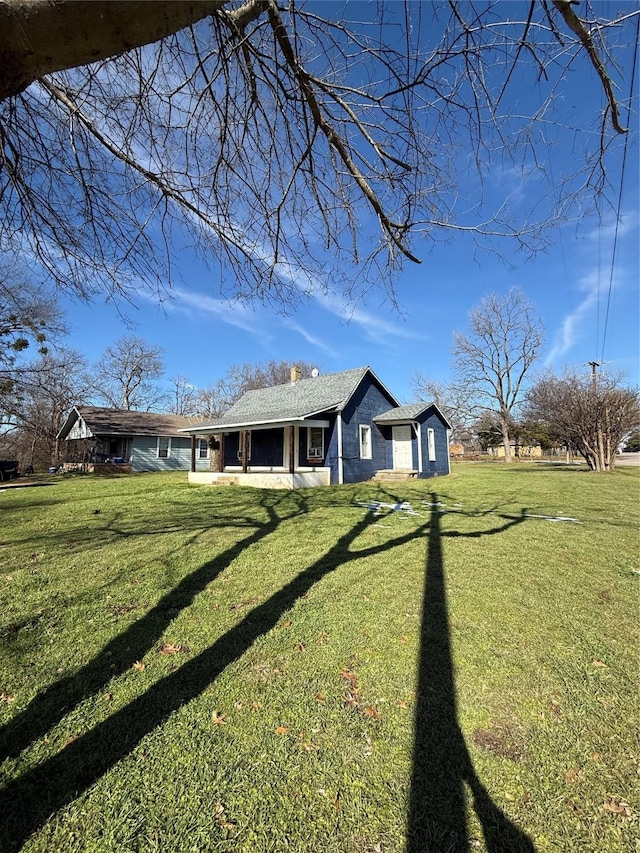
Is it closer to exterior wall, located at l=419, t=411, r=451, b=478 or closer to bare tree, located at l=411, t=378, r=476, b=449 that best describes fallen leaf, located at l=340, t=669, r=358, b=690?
exterior wall, located at l=419, t=411, r=451, b=478

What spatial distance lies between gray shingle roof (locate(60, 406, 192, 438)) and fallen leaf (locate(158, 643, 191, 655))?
21.4m

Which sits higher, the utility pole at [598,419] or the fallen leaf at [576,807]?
the utility pole at [598,419]

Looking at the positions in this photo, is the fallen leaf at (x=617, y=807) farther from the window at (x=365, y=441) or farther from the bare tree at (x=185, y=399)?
the bare tree at (x=185, y=399)

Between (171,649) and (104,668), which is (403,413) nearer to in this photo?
(171,649)

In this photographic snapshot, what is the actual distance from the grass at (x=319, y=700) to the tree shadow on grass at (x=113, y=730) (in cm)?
1

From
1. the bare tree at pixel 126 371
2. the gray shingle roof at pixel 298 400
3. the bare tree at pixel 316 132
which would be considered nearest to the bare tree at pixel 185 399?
the bare tree at pixel 126 371

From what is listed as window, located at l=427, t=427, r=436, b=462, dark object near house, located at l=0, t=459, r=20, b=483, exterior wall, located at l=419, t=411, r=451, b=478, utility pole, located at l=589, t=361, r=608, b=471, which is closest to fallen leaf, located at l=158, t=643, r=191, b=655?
exterior wall, located at l=419, t=411, r=451, b=478

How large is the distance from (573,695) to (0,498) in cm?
1564

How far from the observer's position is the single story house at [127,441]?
2484 cm

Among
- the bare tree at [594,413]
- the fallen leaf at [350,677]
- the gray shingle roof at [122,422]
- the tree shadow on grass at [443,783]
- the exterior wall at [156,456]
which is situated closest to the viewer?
the tree shadow on grass at [443,783]

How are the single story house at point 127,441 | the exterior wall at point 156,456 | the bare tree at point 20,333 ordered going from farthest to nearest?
the exterior wall at point 156,456 → the single story house at point 127,441 → the bare tree at point 20,333

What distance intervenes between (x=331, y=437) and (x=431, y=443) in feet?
20.3

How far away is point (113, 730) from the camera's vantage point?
233 centimetres

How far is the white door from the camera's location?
18562mm
